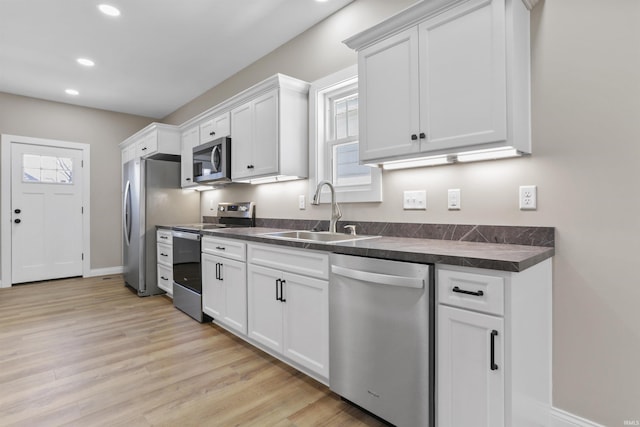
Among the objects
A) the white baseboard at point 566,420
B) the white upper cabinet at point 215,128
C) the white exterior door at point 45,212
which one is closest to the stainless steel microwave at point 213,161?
the white upper cabinet at point 215,128

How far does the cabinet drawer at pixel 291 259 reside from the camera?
1.91 meters

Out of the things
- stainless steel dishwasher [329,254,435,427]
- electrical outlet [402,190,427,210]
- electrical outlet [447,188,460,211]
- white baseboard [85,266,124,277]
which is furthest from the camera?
white baseboard [85,266,124,277]

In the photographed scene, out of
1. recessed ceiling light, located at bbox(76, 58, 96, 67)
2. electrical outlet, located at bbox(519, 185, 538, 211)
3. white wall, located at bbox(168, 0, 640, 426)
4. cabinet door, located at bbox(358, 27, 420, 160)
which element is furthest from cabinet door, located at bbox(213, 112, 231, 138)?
electrical outlet, located at bbox(519, 185, 538, 211)

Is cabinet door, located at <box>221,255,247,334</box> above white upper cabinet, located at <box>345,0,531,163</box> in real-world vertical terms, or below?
below

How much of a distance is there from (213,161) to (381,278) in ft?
Answer: 8.59

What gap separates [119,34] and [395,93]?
2.79 meters

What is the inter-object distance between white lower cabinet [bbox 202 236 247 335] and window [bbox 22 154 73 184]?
3.56 m

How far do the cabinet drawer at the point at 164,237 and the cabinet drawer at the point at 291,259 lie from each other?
185 centimetres

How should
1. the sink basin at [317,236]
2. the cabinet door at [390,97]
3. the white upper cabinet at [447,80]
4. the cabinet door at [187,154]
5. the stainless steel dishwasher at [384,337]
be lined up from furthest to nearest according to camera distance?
the cabinet door at [187,154]
the sink basin at [317,236]
the cabinet door at [390,97]
the white upper cabinet at [447,80]
the stainless steel dishwasher at [384,337]

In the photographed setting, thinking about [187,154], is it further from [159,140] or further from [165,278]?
[165,278]

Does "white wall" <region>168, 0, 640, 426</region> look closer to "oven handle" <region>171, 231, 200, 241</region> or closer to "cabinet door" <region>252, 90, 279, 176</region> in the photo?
"cabinet door" <region>252, 90, 279, 176</region>

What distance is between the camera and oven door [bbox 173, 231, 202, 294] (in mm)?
3201

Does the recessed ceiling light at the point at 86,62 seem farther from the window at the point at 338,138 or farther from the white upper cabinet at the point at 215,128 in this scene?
the window at the point at 338,138

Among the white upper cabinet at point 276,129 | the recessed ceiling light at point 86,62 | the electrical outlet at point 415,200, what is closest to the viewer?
the electrical outlet at point 415,200
